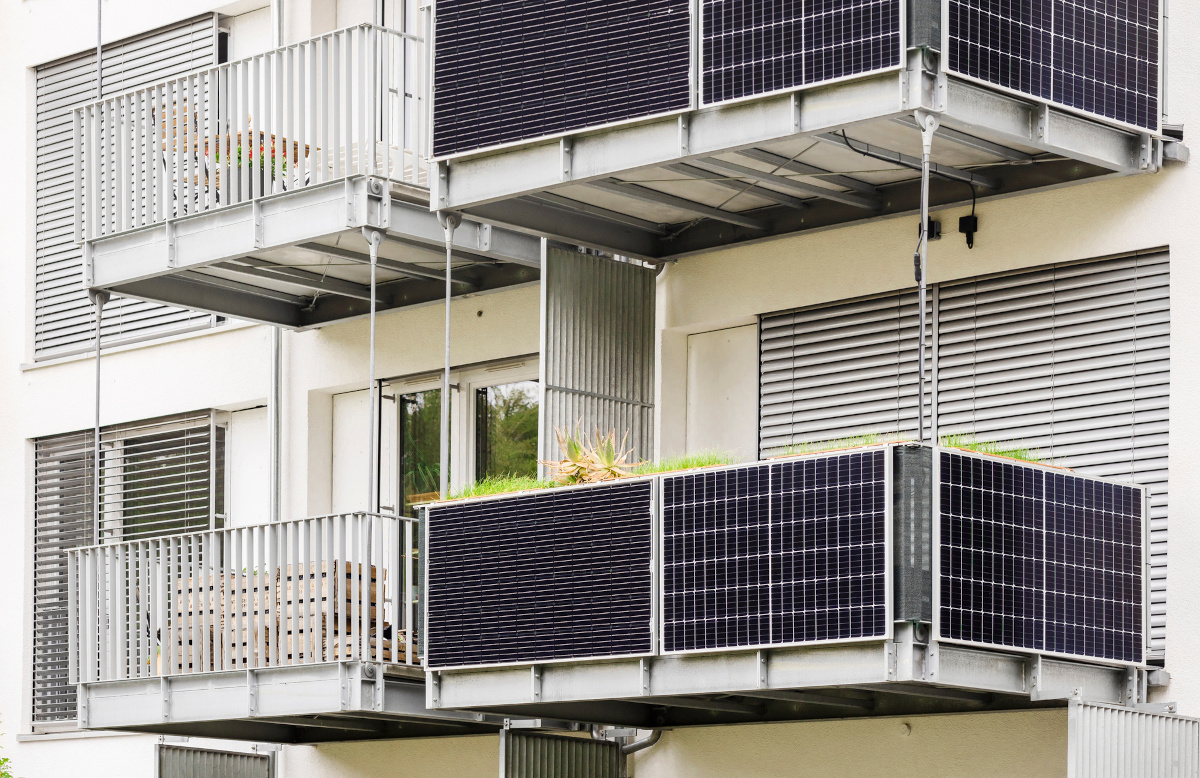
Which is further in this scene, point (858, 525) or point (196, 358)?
point (196, 358)

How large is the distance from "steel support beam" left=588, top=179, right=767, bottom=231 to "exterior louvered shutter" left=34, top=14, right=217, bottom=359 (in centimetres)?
686

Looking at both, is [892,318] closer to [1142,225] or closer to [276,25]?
[1142,225]

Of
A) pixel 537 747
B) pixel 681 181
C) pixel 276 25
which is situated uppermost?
pixel 276 25

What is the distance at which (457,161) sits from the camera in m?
16.2

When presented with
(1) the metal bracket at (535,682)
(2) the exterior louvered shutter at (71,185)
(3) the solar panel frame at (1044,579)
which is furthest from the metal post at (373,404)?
(3) the solar panel frame at (1044,579)

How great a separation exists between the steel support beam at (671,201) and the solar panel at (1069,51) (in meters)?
3.04

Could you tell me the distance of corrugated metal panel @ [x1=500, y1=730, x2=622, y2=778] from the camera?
53.6 ft

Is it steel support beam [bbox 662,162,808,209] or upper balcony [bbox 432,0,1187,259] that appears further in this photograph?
steel support beam [bbox 662,162,808,209]

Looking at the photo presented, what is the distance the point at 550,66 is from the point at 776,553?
399cm

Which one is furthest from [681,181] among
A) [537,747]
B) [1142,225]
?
[537,747]

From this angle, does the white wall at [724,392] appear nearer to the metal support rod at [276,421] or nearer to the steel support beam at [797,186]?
the steel support beam at [797,186]

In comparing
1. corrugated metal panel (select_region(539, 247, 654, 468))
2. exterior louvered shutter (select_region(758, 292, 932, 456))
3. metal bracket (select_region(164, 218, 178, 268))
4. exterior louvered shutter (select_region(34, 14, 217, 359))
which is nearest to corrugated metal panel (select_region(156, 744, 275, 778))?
exterior louvered shutter (select_region(34, 14, 217, 359))

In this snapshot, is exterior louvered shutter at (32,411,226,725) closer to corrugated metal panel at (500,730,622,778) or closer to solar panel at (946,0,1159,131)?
corrugated metal panel at (500,730,622,778)

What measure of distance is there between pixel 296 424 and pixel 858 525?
27.3ft
